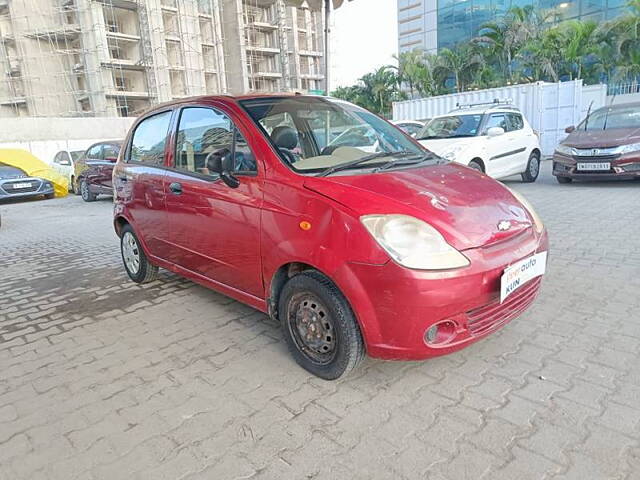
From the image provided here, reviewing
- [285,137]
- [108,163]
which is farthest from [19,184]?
[285,137]

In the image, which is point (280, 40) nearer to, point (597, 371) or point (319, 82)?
point (319, 82)

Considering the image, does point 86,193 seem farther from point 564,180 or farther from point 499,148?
point 564,180

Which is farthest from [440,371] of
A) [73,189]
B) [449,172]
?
[73,189]

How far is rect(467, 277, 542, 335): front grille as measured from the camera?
248 centimetres

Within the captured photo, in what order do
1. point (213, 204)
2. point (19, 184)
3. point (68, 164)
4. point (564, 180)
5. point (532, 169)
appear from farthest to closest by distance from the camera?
1. point (68, 164)
2. point (19, 184)
3. point (532, 169)
4. point (564, 180)
5. point (213, 204)

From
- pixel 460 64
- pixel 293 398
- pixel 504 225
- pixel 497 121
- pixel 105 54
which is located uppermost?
pixel 105 54

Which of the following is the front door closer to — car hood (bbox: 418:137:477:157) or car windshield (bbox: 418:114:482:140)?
car hood (bbox: 418:137:477:157)

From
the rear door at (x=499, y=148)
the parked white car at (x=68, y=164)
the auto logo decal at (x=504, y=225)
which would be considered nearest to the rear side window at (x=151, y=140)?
the auto logo decal at (x=504, y=225)

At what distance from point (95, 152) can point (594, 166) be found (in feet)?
37.1

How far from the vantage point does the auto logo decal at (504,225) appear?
2612mm

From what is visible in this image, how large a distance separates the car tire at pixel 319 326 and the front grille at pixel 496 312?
1.97 feet

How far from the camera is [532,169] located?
10164mm

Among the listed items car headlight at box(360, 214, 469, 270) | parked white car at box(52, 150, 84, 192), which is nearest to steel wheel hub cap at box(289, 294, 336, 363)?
car headlight at box(360, 214, 469, 270)

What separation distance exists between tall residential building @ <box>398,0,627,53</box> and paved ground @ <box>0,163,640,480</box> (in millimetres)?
32365
